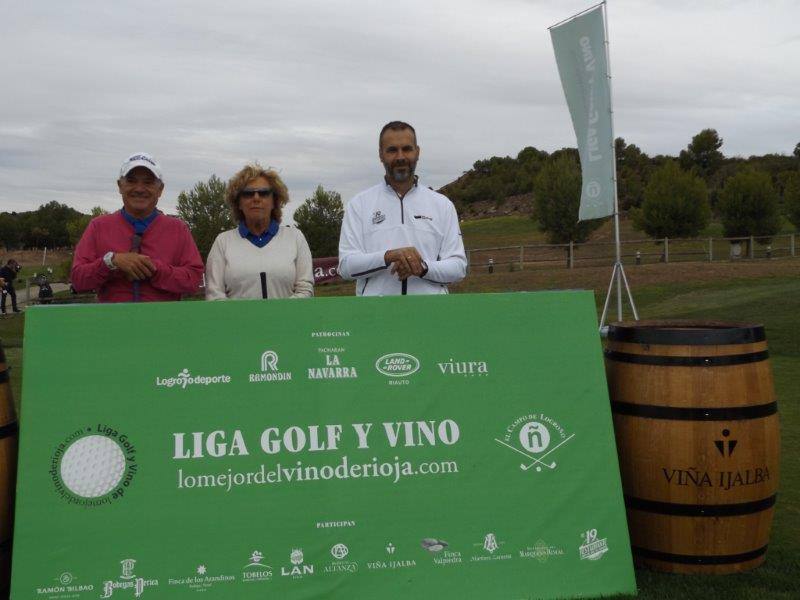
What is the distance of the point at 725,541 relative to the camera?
337 cm

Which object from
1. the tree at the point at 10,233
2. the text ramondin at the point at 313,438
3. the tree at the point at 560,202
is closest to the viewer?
the text ramondin at the point at 313,438

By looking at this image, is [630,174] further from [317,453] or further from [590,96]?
[317,453]

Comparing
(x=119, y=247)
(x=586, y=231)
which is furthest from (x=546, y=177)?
(x=119, y=247)

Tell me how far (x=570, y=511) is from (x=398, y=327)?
0.96 m

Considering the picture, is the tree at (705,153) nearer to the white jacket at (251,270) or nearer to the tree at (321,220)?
the tree at (321,220)

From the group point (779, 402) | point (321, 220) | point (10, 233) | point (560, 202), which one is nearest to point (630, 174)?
point (560, 202)

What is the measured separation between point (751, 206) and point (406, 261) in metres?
40.8

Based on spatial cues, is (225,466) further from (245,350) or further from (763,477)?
(763,477)

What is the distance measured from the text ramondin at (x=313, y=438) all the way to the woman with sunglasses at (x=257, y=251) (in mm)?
1027

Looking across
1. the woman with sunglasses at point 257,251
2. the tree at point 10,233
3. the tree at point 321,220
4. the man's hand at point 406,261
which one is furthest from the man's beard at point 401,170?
the tree at point 10,233

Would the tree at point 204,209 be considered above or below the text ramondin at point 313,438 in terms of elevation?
above

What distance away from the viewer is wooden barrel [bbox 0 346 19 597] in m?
2.96

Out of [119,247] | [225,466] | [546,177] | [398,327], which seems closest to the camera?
[225,466]

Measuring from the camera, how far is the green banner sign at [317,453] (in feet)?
9.45
